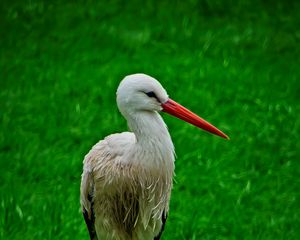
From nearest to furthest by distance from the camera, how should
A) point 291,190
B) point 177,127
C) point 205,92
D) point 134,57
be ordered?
1. point 291,190
2. point 177,127
3. point 205,92
4. point 134,57

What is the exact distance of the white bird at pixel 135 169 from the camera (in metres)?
3.06

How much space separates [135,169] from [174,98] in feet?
8.48

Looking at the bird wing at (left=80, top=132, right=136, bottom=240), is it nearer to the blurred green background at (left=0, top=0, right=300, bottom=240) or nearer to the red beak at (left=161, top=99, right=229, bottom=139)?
the red beak at (left=161, top=99, right=229, bottom=139)

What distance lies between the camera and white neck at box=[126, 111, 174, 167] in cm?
310

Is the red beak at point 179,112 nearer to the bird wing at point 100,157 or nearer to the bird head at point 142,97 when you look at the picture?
the bird head at point 142,97

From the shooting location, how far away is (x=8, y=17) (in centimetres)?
677

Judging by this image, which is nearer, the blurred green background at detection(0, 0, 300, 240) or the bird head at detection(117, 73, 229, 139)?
the bird head at detection(117, 73, 229, 139)

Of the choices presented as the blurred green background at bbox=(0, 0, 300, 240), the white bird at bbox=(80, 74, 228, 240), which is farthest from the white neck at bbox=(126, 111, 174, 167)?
the blurred green background at bbox=(0, 0, 300, 240)

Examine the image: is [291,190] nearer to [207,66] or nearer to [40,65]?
[207,66]

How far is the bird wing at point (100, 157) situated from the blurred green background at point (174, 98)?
0.80m

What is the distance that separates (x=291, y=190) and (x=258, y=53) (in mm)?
2008

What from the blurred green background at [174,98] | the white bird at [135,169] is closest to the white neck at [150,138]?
the white bird at [135,169]

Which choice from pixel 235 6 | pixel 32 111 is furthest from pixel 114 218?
pixel 235 6

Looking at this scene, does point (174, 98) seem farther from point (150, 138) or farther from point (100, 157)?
point (150, 138)
